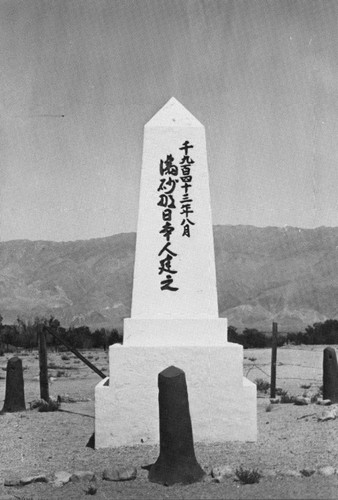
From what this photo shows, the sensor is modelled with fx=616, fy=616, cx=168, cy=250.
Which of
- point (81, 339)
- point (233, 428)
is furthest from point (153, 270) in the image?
point (81, 339)

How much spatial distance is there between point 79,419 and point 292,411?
3.80 metres

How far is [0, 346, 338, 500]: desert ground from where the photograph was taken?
6090mm

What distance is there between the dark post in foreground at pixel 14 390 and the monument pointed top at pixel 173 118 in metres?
5.53

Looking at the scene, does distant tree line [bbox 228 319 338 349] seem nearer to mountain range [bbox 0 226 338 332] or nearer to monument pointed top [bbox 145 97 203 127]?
mountain range [bbox 0 226 338 332]

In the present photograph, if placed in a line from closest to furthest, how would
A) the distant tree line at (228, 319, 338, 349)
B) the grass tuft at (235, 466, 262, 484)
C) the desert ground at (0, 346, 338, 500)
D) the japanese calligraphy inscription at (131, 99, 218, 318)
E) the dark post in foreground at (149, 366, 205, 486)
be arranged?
the desert ground at (0, 346, 338, 500)
the grass tuft at (235, 466, 262, 484)
the dark post in foreground at (149, 366, 205, 486)
the japanese calligraphy inscription at (131, 99, 218, 318)
the distant tree line at (228, 319, 338, 349)

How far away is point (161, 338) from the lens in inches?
347

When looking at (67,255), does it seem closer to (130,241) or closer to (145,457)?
(130,241)

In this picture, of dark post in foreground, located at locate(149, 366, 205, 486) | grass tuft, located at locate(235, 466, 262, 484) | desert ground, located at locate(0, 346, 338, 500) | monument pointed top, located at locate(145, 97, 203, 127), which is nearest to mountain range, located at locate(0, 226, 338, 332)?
desert ground, located at locate(0, 346, 338, 500)

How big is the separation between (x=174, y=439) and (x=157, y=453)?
1.59 m

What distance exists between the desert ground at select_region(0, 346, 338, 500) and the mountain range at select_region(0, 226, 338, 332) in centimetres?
4606

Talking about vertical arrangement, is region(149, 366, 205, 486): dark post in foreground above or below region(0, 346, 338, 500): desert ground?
above

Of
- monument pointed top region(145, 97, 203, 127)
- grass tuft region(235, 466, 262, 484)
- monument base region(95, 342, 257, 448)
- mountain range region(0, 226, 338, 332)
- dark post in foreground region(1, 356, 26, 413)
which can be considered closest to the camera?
grass tuft region(235, 466, 262, 484)

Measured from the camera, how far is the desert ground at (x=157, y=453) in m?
6.09

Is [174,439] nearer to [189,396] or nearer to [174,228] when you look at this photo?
[189,396]
